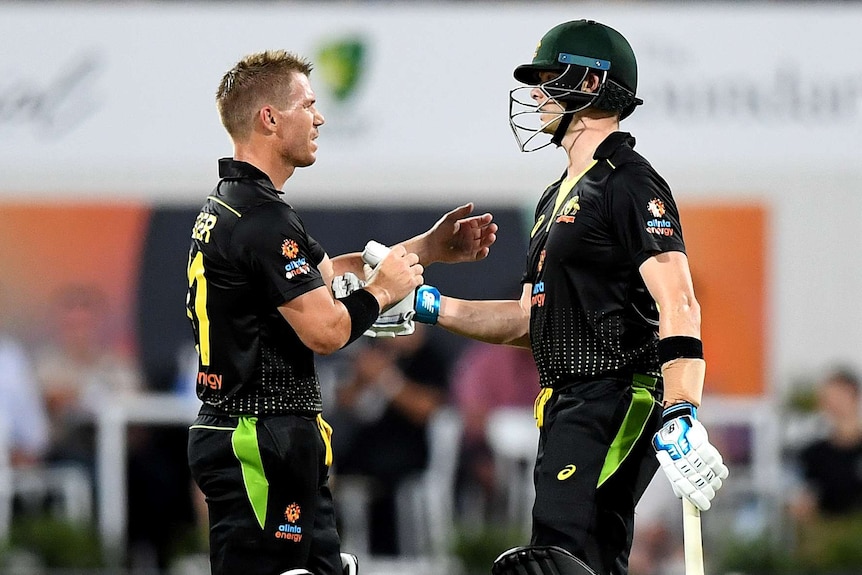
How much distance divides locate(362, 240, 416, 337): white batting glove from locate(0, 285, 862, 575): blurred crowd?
4.91 metres

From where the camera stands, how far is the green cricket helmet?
4.79 meters

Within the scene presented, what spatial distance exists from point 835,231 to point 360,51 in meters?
3.83

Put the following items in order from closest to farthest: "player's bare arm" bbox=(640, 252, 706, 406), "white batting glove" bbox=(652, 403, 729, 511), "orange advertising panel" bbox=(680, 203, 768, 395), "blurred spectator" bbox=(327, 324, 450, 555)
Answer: "white batting glove" bbox=(652, 403, 729, 511)
"player's bare arm" bbox=(640, 252, 706, 406)
"blurred spectator" bbox=(327, 324, 450, 555)
"orange advertising panel" bbox=(680, 203, 768, 395)

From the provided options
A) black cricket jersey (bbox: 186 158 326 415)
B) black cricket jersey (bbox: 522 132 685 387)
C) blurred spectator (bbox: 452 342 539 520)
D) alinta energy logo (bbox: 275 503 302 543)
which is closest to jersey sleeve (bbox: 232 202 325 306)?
black cricket jersey (bbox: 186 158 326 415)

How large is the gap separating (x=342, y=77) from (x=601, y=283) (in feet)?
21.7

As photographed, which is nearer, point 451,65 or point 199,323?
point 199,323

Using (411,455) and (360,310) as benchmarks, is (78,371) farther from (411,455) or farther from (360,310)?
(360,310)

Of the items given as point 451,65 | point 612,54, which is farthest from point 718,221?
point 612,54

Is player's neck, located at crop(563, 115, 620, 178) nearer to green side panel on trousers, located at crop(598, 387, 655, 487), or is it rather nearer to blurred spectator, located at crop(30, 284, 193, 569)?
green side panel on trousers, located at crop(598, 387, 655, 487)

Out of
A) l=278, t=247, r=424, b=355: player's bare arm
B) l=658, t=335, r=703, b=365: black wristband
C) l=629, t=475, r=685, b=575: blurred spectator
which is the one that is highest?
l=278, t=247, r=424, b=355: player's bare arm

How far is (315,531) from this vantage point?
15.5 ft

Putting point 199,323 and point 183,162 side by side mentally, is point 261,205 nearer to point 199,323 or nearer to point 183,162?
point 199,323

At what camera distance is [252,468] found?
462 cm

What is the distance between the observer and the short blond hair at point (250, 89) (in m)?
4.82
